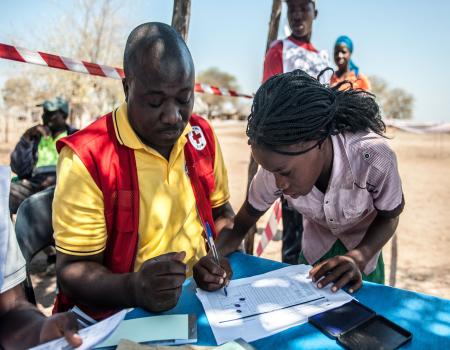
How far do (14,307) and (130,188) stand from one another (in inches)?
23.5

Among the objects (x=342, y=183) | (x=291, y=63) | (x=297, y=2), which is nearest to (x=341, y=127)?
(x=342, y=183)

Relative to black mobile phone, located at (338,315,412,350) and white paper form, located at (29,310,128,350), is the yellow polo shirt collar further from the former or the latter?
black mobile phone, located at (338,315,412,350)

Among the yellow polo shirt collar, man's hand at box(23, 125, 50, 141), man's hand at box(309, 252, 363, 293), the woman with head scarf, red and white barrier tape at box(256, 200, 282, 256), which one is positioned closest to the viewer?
man's hand at box(309, 252, 363, 293)

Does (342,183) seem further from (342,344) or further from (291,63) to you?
(291,63)

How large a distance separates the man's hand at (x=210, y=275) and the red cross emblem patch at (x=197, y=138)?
0.68m

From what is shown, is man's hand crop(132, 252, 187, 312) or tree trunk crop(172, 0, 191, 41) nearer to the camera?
man's hand crop(132, 252, 187, 312)

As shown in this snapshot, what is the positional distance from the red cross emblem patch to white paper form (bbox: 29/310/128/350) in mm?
Result: 1158

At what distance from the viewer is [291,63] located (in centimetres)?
328

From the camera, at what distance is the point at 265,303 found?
1361 millimetres

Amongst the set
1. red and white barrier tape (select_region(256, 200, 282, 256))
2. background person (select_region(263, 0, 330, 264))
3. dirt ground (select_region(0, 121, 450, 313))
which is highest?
background person (select_region(263, 0, 330, 264))

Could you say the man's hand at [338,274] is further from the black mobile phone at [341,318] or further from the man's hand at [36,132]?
the man's hand at [36,132]

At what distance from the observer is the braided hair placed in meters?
1.55

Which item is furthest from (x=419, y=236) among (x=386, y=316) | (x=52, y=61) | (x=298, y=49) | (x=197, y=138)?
(x=52, y=61)

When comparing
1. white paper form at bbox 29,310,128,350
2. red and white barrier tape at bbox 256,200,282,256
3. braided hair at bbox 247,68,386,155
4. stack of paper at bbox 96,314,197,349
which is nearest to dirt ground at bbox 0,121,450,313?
braided hair at bbox 247,68,386,155
